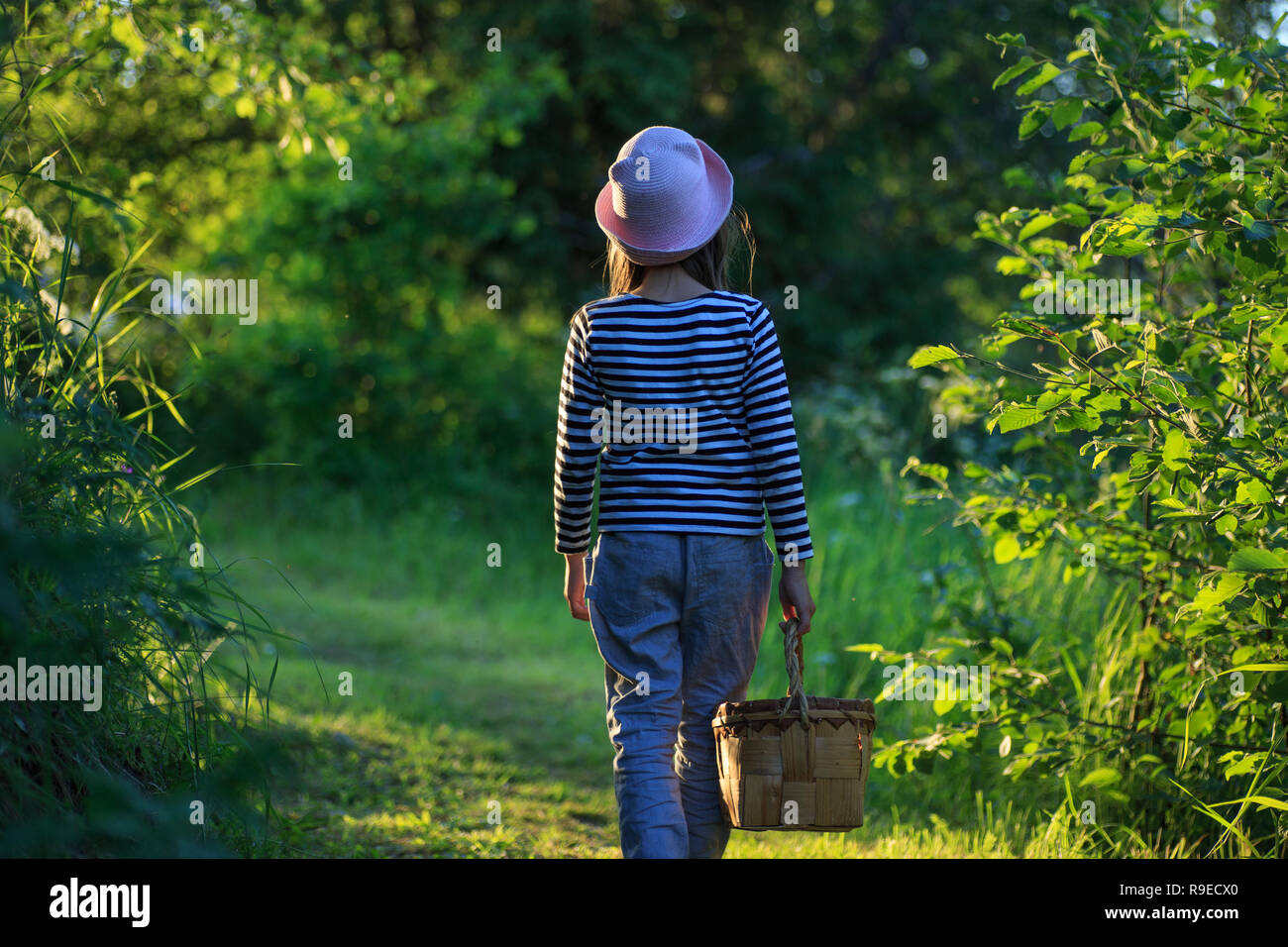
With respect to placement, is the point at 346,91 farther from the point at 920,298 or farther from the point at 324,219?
the point at 920,298

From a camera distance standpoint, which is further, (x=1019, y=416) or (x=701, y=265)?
(x=701, y=265)

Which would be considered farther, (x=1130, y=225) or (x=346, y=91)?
(x=346, y=91)

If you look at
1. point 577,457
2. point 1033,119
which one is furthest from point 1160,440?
point 577,457

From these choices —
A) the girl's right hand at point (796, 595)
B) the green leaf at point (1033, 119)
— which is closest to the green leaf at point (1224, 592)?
the girl's right hand at point (796, 595)

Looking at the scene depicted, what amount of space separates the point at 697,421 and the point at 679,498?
0.63 feet

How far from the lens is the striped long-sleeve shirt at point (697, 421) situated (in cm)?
286

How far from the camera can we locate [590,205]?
12.0 m

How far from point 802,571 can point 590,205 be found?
31.2 feet

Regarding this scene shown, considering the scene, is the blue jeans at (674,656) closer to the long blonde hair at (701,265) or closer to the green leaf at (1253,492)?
the long blonde hair at (701,265)

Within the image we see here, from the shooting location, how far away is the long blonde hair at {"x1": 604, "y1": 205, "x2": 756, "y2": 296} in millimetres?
3025

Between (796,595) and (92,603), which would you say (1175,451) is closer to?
(796,595)

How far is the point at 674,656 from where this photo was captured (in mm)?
2896

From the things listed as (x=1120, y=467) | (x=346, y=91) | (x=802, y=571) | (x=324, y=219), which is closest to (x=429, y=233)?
Answer: (x=324, y=219)

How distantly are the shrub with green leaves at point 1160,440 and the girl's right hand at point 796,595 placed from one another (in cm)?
59
